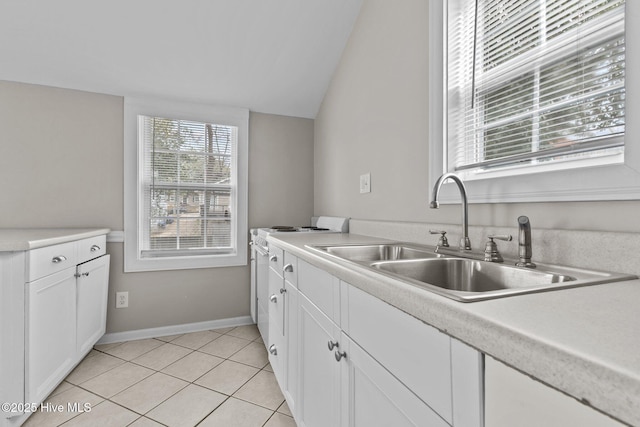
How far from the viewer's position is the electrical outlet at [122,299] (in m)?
2.48

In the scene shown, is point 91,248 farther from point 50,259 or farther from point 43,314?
point 43,314

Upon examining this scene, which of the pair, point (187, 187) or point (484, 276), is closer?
point (484, 276)

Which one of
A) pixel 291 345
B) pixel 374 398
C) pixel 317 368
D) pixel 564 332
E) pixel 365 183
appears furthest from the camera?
pixel 365 183

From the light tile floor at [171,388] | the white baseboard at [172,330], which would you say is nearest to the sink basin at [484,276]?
the light tile floor at [171,388]

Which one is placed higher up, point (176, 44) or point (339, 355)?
point (176, 44)

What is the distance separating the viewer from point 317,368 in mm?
1127

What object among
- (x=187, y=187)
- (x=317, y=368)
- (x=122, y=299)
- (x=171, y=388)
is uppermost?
(x=187, y=187)

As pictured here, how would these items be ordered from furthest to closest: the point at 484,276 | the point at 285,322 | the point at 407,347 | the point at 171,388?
the point at 171,388, the point at 285,322, the point at 484,276, the point at 407,347

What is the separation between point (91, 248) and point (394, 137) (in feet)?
7.18

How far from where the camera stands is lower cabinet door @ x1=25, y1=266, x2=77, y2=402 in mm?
1499

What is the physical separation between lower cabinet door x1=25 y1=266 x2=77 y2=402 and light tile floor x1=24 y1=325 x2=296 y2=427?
0.56ft

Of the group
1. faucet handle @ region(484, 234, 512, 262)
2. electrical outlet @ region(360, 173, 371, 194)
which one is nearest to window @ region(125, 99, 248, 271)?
electrical outlet @ region(360, 173, 371, 194)

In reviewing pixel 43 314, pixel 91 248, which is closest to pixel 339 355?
pixel 43 314

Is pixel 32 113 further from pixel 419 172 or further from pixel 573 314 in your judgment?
pixel 573 314
